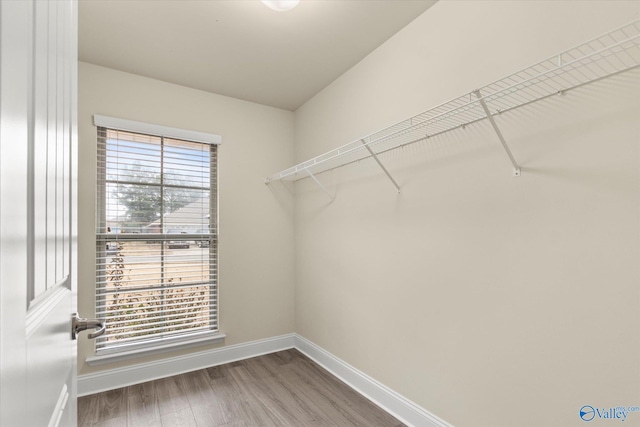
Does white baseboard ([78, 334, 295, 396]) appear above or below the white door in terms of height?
below

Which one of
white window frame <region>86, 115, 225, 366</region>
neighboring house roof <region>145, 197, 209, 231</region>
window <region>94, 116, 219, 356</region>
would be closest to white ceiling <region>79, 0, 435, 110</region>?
Answer: white window frame <region>86, 115, 225, 366</region>

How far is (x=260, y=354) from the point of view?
3.04 meters

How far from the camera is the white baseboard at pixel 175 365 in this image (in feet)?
7.77

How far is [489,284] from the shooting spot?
1.54 m

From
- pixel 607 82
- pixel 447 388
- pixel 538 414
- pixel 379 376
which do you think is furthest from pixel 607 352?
pixel 379 376

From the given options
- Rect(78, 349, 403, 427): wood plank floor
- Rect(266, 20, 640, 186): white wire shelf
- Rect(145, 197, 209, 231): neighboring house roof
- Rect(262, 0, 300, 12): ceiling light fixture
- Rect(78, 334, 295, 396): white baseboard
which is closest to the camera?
Rect(266, 20, 640, 186): white wire shelf

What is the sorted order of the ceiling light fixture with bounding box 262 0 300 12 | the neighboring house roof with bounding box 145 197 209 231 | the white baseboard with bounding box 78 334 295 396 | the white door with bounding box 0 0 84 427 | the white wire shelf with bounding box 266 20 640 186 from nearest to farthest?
the white door with bounding box 0 0 84 427 → the white wire shelf with bounding box 266 20 640 186 → the ceiling light fixture with bounding box 262 0 300 12 → the white baseboard with bounding box 78 334 295 396 → the neighboring house roof with bounding box 145 197 209 231

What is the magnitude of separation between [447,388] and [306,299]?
5.29 feet

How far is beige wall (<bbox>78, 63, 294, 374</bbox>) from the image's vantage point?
2.41m

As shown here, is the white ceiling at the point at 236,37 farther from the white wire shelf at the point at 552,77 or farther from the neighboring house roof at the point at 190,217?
the neighboring house roof at the point at 190,217

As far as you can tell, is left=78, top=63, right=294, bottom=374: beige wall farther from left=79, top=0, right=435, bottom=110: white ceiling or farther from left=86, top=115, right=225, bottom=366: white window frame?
left=79, top=0, right=435, bottom=110: white ceiling
